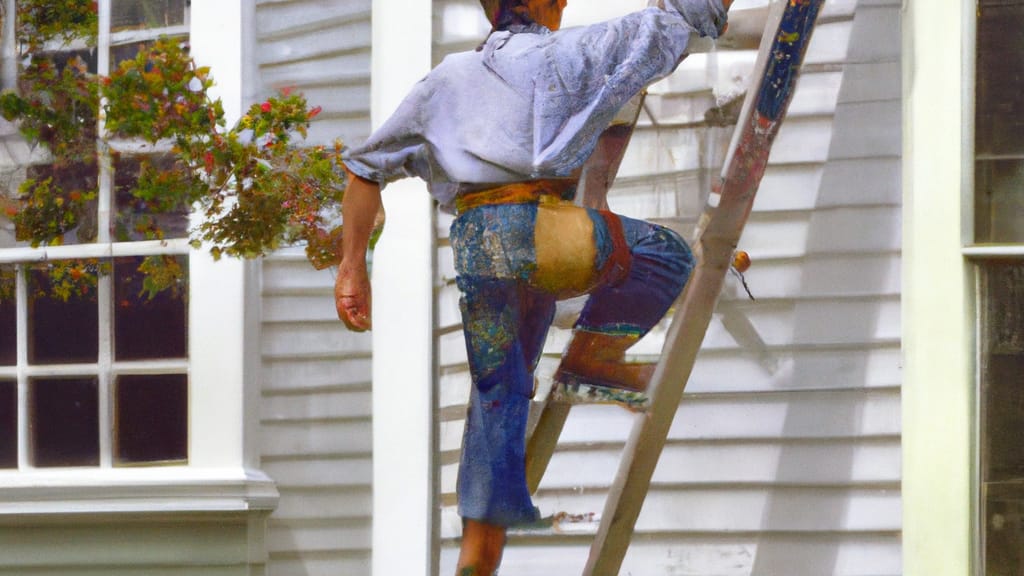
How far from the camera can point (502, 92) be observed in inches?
145

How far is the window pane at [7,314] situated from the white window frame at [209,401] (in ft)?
1.18

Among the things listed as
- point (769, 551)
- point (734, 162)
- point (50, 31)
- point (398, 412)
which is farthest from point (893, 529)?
point (50, 31)

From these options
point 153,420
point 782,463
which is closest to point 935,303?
point 782,463

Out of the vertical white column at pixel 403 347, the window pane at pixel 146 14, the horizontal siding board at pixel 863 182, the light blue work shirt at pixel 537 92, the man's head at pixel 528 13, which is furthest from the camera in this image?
the window pane at pixel 146 14

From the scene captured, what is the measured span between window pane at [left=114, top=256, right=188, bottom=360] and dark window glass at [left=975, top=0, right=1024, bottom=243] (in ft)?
7.11

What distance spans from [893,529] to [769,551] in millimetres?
313

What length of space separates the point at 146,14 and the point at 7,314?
973 mm

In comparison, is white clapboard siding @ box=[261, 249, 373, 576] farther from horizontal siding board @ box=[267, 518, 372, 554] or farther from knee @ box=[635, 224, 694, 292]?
knee @ box=[635, 224, 694, 292]

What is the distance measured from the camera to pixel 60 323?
4.41 metres

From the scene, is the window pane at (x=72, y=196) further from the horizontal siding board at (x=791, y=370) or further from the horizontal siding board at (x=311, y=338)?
the horizontal siding board at (x=791, y=370)

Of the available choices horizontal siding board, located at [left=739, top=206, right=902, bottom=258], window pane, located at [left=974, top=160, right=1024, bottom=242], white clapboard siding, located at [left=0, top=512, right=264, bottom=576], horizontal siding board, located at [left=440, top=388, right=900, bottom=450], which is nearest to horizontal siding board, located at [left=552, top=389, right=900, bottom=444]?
horizontal siding board, located at [left=440, top=388, right=900, bottom=450]

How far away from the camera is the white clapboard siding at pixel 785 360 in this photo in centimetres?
382

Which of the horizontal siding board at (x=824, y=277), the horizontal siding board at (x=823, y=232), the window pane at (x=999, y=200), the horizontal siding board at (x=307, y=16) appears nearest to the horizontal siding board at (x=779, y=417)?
the horizontal siding board at (x=824, y=277)

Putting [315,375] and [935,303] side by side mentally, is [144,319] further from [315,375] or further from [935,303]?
[935,303]
